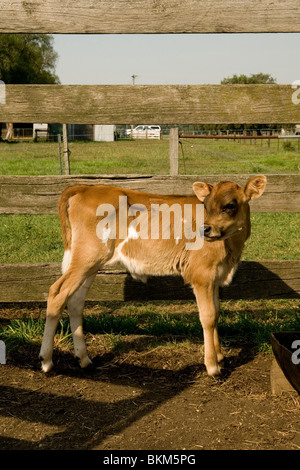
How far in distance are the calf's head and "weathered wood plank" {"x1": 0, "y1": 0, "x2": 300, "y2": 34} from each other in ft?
4.01

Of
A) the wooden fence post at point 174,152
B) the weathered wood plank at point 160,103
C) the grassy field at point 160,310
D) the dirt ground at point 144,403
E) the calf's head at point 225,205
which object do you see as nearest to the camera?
the dirt ground at point 144,403

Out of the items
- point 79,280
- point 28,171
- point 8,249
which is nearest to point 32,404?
point 79,280

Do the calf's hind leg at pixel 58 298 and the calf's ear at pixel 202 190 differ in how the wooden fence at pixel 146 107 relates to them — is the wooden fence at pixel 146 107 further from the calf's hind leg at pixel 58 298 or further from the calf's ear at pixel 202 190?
the calf's hind leg at pixel 58 298

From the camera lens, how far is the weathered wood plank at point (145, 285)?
4688 millimetres

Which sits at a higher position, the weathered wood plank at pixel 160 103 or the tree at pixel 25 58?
the tree at pixel 25 58

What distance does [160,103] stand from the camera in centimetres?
446

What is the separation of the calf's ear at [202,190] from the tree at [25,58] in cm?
4538

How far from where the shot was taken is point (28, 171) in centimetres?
1992

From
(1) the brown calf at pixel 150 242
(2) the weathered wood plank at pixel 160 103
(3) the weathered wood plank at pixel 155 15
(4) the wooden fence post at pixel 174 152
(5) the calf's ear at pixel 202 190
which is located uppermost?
(3) the weathered wood plank at pixel 155 15

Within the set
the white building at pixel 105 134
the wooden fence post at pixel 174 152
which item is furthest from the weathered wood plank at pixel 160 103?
the white building at pixel 105 134

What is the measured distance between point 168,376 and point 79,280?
97 cm

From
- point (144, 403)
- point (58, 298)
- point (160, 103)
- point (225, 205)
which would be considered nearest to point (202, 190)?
point (225, 205)

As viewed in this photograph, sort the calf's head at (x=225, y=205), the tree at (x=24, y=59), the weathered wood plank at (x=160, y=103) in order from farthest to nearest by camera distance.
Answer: the tree at (x=24, y=59), the weathered wood plank at (x=160, y=103), the calf's head at (x=225, y=205)
